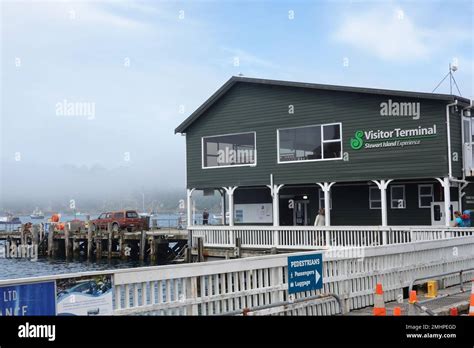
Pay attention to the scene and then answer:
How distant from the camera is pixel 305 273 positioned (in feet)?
35.2

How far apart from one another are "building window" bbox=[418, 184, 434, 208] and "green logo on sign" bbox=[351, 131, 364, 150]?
3297 mm

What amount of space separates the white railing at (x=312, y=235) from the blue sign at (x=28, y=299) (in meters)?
15.7

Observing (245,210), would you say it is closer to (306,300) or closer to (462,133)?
(462,133)

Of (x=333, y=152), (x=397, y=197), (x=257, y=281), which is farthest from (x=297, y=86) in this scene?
(x=257, y=281)

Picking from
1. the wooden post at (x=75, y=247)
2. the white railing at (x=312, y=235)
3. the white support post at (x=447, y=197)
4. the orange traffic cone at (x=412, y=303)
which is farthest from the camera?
the wooden post at (x=75, y=247)

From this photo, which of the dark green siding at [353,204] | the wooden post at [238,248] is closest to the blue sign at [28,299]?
the wooden post at [238,248]

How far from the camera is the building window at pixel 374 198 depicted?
28391 millimetres

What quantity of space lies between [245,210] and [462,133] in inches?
490

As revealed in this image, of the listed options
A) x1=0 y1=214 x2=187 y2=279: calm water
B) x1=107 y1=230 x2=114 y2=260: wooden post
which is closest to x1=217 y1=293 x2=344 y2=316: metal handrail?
x1=0 y1=214 x2=187 y2=279: calm water

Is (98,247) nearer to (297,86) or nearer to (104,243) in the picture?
(104,243)

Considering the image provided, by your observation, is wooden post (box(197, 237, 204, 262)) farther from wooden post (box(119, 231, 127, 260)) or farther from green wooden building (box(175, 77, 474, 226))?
wooden post (box(119, 231, 127, 260))

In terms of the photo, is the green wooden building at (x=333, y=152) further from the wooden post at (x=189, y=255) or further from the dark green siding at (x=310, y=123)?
the wooden post at (x=189, y=255)
